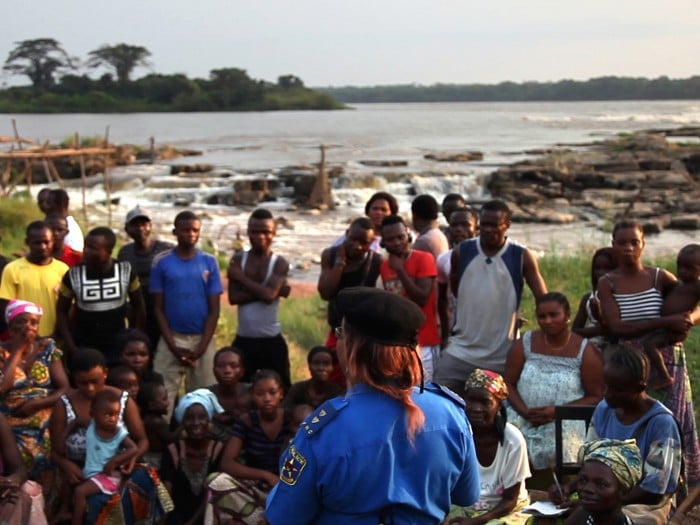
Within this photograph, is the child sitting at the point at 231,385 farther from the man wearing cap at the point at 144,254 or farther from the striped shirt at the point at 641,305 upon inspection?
the striped shirt at the point at 641,305

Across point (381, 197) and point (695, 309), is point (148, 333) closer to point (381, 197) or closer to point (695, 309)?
point (381, 197)

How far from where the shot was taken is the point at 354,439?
7.86 ft

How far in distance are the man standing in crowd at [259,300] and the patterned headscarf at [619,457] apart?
9.54ft

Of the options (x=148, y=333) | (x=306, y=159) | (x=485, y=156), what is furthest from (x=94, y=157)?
(x=148, y=333)

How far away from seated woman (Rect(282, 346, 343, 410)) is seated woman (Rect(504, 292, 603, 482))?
100 centimetres

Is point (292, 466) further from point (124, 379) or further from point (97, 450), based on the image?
point (124, 379)

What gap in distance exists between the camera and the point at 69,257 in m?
6.42

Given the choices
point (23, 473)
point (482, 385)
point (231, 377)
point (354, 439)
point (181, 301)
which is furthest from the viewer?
point (181, 301)

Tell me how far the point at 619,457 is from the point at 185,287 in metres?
3.31

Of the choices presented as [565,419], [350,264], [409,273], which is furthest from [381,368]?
[350,264]

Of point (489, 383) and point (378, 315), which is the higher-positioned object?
point (378, 315)

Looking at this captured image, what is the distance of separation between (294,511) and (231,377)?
3.13 m

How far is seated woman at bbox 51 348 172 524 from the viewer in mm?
4836

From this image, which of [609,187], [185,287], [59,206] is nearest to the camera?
[185,287]
